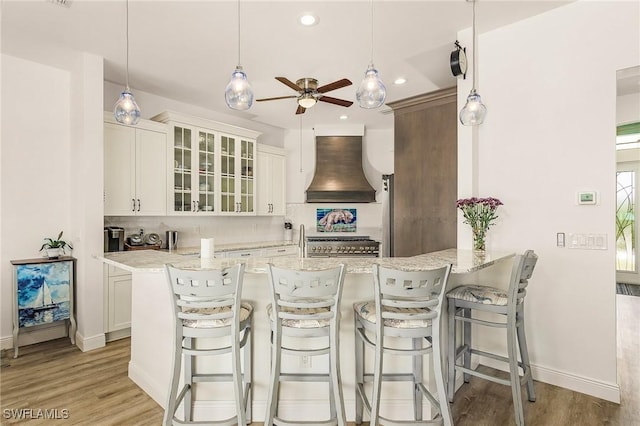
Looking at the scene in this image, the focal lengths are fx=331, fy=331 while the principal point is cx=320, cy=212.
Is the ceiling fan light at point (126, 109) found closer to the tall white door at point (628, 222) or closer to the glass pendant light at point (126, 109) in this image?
the glass pendant light at point (126, 109)

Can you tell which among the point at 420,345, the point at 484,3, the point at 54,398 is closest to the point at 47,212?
the point at 54,398

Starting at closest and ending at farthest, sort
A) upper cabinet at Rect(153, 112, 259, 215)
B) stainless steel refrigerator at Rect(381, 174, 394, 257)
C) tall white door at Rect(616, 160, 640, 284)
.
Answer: upper cabinet at Rect(153, 112, 259, 215) → stainless steel refrigerator at Rect(381, 174, 394, 257) → tall white door at Rect(616, 160, 640, 284)

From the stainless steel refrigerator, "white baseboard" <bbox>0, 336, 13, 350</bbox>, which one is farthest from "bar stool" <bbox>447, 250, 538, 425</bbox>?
"white baseboard" <bbox>0, 336, 13, 350</bbox>

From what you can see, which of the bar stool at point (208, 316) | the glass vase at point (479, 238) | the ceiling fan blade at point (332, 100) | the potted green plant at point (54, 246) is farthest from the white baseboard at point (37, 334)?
the glass vase at point (479, 238)

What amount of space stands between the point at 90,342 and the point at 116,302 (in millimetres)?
417

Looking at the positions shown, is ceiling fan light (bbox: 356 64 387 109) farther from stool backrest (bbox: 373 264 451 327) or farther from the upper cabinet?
the upper cabinet

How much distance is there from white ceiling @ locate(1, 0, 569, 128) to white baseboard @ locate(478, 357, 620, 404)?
2.80 m

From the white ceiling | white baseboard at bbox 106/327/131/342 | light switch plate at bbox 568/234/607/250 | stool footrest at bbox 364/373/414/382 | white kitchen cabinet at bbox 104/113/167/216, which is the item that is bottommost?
white baseboard at bbox 106/327/131/342

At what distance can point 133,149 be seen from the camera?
A: 3.80 m

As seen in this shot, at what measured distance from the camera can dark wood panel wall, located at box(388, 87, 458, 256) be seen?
342 centimetres

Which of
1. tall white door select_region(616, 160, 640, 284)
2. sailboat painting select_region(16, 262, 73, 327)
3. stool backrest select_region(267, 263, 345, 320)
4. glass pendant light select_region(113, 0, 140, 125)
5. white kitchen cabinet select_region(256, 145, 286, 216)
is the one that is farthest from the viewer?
tall white door select_region(616, 160, 640, 284)

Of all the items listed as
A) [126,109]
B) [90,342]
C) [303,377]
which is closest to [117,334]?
[90,342]

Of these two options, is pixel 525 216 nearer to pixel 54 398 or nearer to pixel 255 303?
pixel 255 303

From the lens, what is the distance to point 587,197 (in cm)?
242
